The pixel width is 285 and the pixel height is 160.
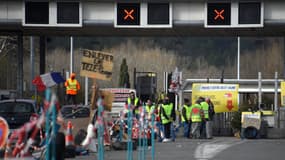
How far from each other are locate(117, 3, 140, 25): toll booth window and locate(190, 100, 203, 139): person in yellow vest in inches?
227

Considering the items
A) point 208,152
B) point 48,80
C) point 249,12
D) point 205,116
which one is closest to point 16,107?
point 48,80

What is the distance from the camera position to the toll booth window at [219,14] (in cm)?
3000

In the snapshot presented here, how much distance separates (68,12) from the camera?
3017cm

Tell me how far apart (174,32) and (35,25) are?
21.7ft

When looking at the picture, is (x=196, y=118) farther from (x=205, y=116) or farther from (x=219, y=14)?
(x=219, y=14)

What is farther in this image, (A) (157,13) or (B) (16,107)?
(A) (157,13)

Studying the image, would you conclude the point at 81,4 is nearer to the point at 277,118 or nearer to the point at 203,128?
the point at 203,128

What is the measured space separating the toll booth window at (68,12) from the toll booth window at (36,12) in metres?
0.47

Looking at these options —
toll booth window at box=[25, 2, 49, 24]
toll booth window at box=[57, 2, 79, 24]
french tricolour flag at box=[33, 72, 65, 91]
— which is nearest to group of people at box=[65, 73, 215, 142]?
french tricolour flag at box=[33, 72, 65, 91]

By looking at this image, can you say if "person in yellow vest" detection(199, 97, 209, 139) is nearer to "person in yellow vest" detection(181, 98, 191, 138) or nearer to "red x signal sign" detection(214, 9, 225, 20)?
"person in yellow vest" detection(181, 98, 191, 138)

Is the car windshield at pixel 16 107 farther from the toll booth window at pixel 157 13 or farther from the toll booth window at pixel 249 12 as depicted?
the toll booth window at pixel 249 12

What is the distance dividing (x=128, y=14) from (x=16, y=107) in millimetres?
6587

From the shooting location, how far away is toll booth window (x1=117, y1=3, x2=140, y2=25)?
30.0 metres

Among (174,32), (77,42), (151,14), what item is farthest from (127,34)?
(77,42)
